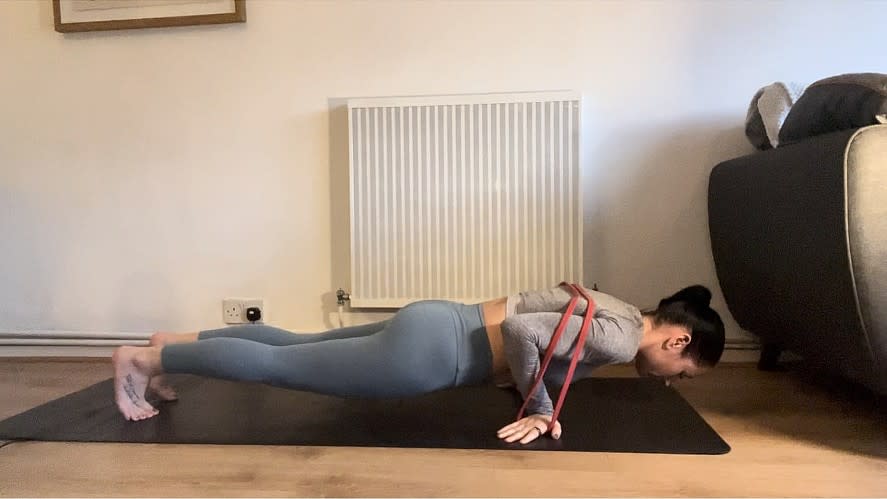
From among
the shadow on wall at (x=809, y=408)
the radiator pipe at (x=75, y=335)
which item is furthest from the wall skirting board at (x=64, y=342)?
the shadow on wall at (x=809, y=408)

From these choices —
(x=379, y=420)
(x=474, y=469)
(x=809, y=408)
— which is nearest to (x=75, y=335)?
(x=379, y=420)

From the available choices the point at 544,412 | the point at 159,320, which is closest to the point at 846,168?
the point at 544,412

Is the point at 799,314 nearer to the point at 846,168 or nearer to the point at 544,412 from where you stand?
the point at 846,168

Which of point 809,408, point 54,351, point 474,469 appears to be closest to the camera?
point 474,469

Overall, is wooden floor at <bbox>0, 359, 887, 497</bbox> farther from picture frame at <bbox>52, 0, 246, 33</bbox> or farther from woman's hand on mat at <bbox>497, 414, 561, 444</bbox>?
picture frame at <bbox>52, 0, 246, 33</bbox>

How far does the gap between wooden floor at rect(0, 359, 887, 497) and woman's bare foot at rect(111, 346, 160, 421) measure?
15 cm

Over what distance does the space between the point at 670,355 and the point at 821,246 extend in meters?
0.39

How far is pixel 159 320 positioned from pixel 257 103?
2.88 feet

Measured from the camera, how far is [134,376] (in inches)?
62.2

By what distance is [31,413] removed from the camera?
5.57ft

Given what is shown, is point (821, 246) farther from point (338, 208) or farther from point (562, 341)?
point (338, 208)

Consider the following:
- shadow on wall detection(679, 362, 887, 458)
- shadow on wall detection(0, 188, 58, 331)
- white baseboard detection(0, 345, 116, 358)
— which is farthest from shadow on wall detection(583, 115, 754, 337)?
shadow on wall detection(0, 188, 58, 331)

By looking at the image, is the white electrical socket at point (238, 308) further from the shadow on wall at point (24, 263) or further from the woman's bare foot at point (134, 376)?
the woman's bare foot at point (134, 376)

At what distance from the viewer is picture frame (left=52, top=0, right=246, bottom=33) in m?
2.40
